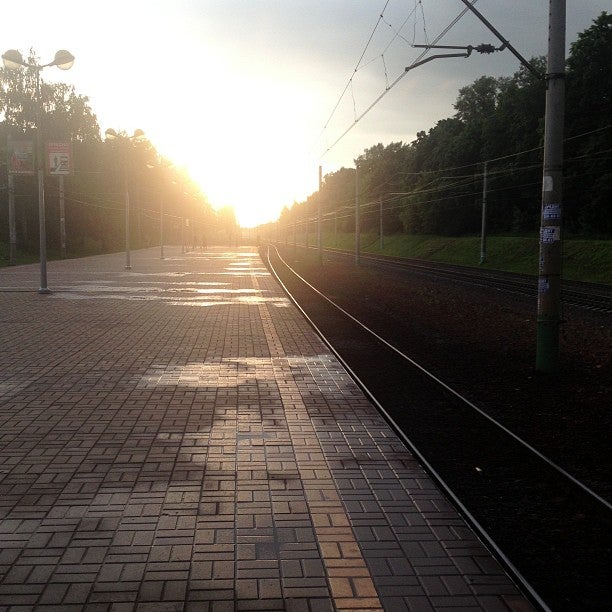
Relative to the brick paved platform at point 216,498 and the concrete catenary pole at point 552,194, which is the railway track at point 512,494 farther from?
the concrete catenary pole at point 552,194

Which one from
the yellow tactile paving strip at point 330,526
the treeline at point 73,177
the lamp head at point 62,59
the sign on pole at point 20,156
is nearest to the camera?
the yellow tactile paving strip at point 330,526

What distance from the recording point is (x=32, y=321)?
14.7m

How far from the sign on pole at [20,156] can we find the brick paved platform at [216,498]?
1350 centimetres

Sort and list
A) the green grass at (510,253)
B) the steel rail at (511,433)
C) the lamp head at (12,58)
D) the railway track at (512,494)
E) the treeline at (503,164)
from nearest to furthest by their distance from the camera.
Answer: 1. the railway track at (512,494)
2. the steel rail at (511,433)
3. the lamp head at (12,58)
4. the green grass at (510,253)
5. the treeline at (503,164)

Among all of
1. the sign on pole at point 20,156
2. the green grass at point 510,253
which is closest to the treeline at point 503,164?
the green grass at point 510,253

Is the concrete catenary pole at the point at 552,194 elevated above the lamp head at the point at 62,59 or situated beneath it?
situated beneath

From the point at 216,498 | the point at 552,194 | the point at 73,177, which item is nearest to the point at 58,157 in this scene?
the point at 552,194

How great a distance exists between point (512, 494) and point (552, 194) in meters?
5.11

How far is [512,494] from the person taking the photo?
16.8 feet

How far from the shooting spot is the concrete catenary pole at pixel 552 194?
349 inches

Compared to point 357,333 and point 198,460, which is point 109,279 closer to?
point 357,333

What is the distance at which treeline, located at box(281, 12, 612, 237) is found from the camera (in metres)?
43.6

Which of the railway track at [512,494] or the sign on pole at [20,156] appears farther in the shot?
the sign on pole at [20,156]

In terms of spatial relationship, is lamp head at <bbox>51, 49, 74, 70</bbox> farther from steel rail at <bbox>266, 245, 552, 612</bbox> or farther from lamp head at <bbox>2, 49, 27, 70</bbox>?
steel rail at <bbox>266, 245, 552, 612</bbox>
